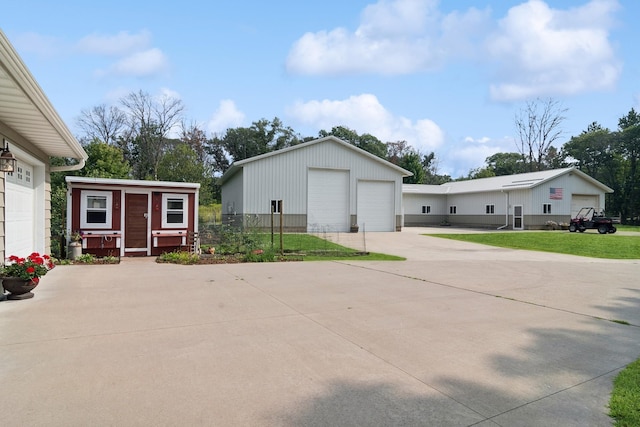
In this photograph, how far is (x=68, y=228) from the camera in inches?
468

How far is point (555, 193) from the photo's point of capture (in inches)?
1262

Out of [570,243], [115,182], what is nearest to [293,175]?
[115,182]

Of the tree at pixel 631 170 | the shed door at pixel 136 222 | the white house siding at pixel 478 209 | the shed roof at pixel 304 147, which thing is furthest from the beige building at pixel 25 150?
the tree at pixel 631 170

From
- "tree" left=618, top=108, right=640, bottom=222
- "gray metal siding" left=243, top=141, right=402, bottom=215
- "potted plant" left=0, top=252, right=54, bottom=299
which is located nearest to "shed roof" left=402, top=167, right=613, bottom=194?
"gray metal siding" left=243, top=141, right=402, bottom=215

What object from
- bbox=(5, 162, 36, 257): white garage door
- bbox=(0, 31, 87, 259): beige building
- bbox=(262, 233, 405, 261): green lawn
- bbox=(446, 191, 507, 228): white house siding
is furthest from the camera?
bbox=(446, 191, 507, 228): white house siding

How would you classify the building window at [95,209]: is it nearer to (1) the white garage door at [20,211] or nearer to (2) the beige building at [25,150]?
(2) the beige building at [25,150]

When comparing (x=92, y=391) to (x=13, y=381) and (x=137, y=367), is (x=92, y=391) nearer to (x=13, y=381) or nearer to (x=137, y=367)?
(x=137, y=367)

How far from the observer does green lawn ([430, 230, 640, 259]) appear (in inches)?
664

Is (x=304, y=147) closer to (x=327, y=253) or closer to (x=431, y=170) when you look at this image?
(x=327, y=253)

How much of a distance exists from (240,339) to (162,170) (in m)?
31.1

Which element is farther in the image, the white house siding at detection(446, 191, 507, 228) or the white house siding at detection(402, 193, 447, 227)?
the white house siding at detection(402, 193, 447, 227)

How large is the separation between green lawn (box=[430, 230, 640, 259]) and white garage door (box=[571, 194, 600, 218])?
13817 millimetres

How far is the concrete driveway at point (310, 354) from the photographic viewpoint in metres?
2.89

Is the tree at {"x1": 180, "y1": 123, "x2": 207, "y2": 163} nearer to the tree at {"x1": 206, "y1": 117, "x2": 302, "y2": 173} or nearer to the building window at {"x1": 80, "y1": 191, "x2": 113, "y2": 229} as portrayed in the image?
the tree at {"x1": 206, "y1": 117, "x2": 302, "y2": 173}
